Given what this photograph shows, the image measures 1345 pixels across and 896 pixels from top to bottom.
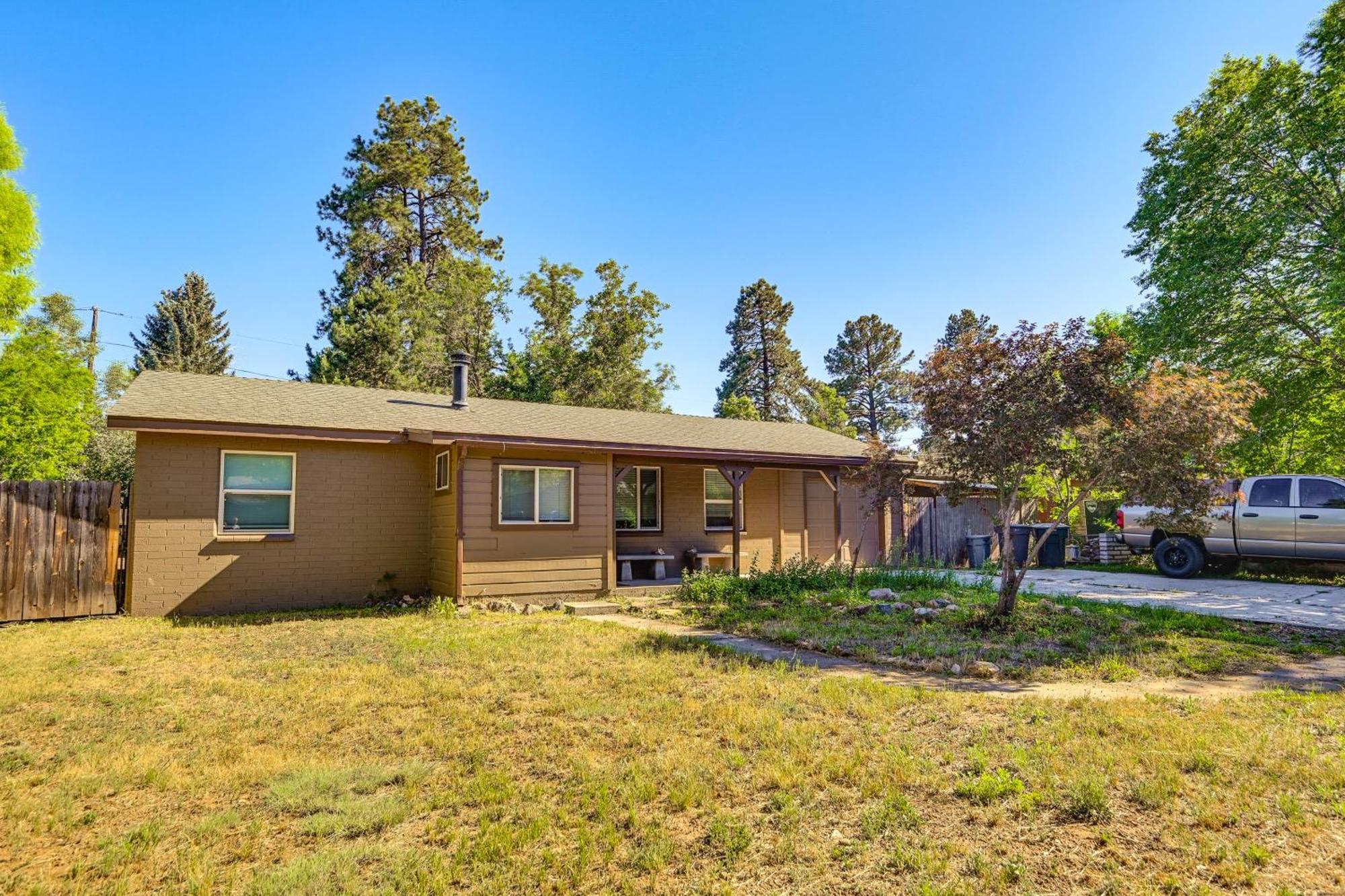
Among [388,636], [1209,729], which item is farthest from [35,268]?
[1209,729]

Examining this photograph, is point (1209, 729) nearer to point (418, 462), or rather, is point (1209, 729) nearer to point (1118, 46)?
point (418, 462)

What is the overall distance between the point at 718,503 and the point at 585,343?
17190 mm

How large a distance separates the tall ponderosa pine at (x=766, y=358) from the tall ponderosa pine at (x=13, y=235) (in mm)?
26925

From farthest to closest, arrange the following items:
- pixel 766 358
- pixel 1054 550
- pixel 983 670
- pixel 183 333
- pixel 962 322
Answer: pixel 962 322 < pixel 766 358 < pixel 183 333 < pixel 1054 550 < pixel 983 670

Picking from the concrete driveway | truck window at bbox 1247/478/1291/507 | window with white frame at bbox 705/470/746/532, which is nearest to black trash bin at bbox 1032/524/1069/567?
the concrete driveway

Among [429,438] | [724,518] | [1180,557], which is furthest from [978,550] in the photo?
[429,438]

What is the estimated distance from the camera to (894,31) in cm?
1253

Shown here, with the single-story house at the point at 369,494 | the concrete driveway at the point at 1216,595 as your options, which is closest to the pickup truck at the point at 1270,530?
the concrete driveway at the point at 1216,595

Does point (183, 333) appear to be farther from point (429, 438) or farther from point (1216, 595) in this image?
point (1216, 595)

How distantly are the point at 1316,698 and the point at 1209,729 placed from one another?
1552 millimetres

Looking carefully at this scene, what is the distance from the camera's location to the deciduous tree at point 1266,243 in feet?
44.1

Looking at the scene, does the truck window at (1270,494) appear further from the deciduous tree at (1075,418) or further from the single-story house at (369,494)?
the single-story house at (369,494)

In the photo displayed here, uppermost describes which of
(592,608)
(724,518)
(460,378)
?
(460,378)

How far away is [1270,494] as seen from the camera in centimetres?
1146
